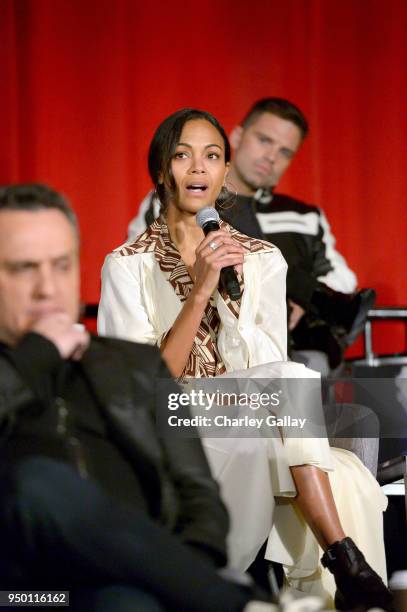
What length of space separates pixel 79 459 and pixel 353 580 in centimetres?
72

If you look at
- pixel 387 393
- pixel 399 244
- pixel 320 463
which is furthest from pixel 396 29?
pixel 320 463

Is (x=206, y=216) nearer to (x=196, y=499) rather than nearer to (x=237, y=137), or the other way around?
(x=196, y=499)

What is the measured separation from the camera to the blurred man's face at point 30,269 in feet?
4.68

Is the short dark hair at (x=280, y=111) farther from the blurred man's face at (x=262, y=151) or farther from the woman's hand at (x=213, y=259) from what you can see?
the woman's hand at (x=213, y=259)

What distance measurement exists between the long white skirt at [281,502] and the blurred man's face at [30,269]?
→ 0.77 meters

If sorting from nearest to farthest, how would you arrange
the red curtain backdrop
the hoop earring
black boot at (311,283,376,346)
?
the hoop earring, black boot at (311,283,376,346), the red curtain backdrop

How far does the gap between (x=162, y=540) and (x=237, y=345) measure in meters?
1.04

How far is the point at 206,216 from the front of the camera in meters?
2.26

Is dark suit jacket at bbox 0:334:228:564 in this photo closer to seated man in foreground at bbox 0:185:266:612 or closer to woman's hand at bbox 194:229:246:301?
seated man in foreground at bbox 0:185:266:612

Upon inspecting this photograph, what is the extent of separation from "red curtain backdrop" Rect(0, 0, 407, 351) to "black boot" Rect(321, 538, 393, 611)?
2322 mm

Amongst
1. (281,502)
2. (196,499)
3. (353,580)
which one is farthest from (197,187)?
(196,499)

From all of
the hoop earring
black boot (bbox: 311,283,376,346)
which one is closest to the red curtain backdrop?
black boot (bbox: 311,283,376,346)

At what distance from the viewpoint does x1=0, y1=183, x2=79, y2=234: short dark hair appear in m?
1.45

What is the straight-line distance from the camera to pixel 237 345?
7.54 feet
